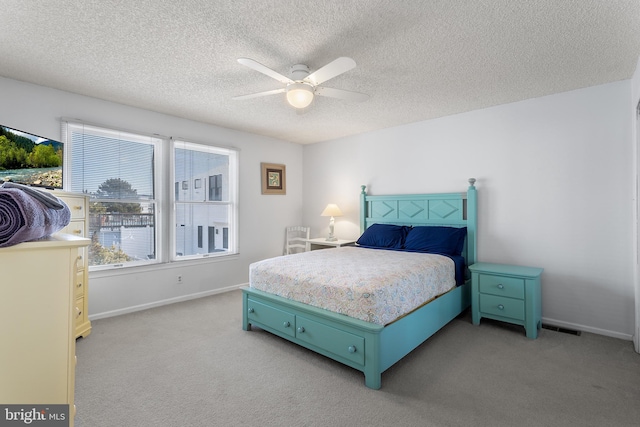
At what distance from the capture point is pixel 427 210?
4141mm

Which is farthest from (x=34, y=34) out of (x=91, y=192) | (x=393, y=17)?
(x=393, y=17)

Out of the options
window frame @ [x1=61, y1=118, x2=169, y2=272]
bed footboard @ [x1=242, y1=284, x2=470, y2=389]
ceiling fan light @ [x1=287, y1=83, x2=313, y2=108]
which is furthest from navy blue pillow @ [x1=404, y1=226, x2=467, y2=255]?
window frame @ [x1=61, y1=118, x2=169, y2=272]

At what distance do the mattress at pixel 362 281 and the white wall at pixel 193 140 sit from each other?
1607mm

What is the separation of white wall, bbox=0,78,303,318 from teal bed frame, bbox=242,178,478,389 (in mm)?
1529

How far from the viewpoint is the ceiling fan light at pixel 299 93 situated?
241cm

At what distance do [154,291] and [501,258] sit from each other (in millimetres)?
4194

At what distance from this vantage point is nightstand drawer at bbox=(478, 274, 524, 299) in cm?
299

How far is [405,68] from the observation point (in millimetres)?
2674

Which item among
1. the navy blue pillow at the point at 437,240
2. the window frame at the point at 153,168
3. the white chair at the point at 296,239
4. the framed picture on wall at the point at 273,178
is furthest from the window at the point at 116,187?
the navy blue pillow at the point at 437,240

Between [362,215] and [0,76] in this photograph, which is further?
[362,215]

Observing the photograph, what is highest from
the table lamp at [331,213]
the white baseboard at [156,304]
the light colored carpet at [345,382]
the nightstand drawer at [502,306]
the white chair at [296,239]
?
the table lamp at [331,213]

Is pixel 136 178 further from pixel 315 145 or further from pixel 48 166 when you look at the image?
pixel 315 145

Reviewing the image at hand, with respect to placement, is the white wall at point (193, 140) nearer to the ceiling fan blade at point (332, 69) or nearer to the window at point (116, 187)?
the window at point (116, 187)

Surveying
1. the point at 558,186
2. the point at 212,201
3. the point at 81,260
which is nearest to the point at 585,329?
the point at 558,186
